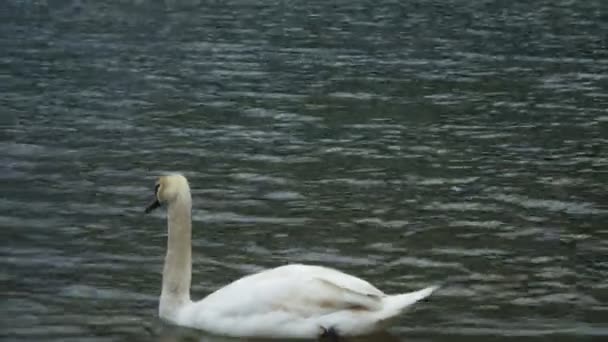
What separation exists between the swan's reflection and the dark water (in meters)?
0.03

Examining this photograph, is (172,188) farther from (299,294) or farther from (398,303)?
(398,303)

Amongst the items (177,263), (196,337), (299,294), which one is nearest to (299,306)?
(299,294)

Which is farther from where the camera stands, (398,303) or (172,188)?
(172,188)

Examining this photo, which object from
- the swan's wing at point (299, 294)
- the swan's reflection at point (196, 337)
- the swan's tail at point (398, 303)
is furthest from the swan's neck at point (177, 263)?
the swan's tail at point (398, 303)

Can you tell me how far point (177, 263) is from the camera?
12305 mm

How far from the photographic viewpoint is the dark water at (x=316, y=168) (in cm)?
1301

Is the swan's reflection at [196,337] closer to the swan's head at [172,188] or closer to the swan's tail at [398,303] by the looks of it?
the swan's tail at [398,303]

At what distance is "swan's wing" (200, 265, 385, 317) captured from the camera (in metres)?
11.2

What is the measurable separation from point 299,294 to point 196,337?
3.82ft

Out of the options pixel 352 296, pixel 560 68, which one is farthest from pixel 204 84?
pixel 352 296

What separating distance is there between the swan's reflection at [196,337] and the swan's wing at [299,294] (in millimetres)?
289

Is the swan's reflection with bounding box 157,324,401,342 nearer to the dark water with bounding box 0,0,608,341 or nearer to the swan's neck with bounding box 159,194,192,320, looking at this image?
the dark water with bounding box 0,0,608,341

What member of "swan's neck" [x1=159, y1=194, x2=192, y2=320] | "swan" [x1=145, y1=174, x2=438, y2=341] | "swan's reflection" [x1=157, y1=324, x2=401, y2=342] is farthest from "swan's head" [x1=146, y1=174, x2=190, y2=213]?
"swan's reflection" [x1=157, y1=324, x2=401, y2=342]

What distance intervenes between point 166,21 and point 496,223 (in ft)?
81.4
